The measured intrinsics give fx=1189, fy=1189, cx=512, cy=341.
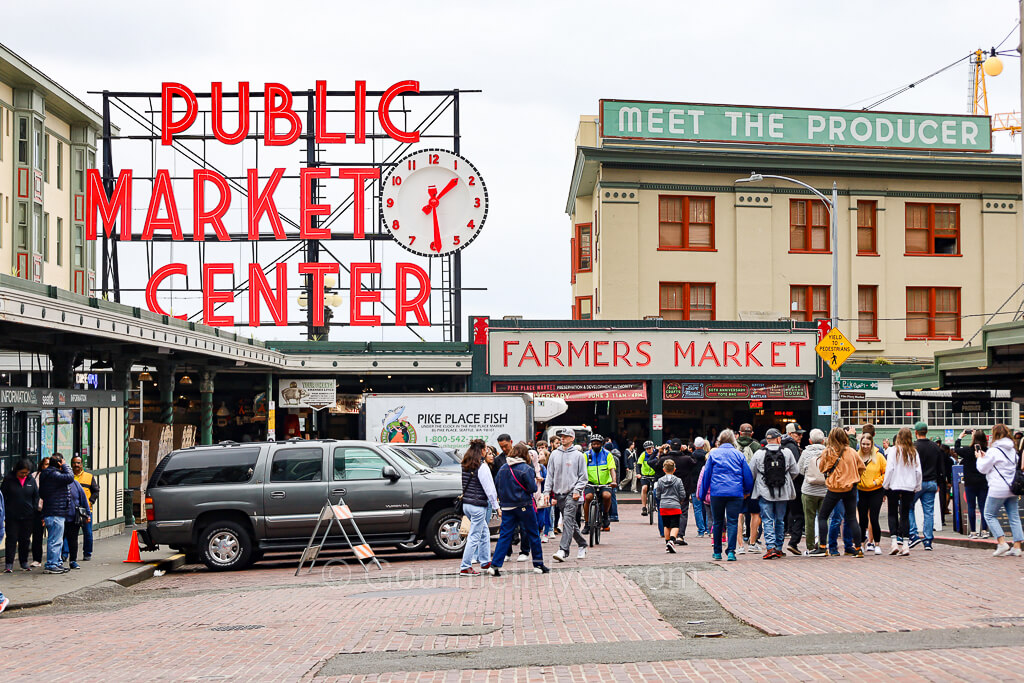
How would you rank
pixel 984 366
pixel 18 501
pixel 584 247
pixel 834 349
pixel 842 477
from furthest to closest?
pixel 584 247 < pixel 834 349 < pixel 984 366 < pixel 18 501 < pixel 842 477

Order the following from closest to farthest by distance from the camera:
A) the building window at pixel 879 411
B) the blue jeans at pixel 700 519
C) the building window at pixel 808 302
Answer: the blue jeans at pixel 700 519 < the building window at pixel 879 411 < the building window at pixel 808 302

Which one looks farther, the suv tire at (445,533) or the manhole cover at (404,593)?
the suv tire at (445,533)

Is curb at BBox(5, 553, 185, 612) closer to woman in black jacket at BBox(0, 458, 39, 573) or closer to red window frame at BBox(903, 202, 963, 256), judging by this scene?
woman in black jacket at BBox(0, 458, 39, 573)

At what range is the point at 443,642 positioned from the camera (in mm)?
10117

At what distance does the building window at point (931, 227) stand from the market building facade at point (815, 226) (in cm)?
5

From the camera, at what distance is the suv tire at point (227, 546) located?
57.8ft

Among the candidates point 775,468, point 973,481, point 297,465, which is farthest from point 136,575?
point 973,481

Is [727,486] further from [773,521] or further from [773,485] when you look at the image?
[773,521]

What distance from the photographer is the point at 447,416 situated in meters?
28.7

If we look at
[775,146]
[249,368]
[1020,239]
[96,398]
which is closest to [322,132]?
[249,368]

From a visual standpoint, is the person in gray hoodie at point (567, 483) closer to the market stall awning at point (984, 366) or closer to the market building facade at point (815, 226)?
the market stall awning at point (984, 366)

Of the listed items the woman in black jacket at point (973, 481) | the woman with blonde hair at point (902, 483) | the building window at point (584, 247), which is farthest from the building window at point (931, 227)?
the woman with blonde hair at point (902, 483)

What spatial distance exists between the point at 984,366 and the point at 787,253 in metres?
21.0

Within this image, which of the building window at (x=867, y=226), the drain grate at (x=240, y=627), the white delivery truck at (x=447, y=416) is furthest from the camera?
the building window at (x=867, y=226)
